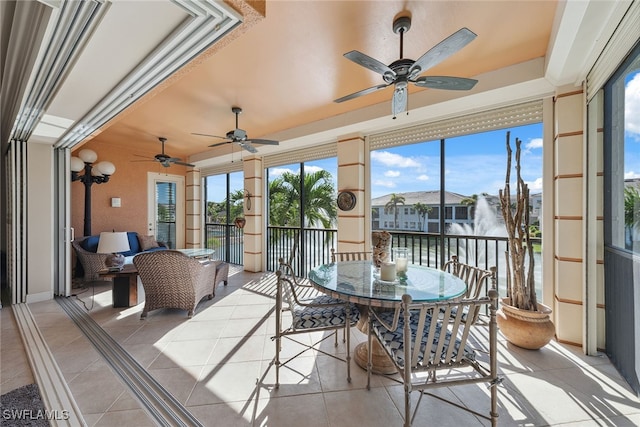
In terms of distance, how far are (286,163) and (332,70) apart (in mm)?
2627

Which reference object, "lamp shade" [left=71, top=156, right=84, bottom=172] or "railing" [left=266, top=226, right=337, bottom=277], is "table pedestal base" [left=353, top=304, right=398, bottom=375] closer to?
"railing" [left=266, top=226, right=337, bottom=277]

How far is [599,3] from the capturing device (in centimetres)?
146

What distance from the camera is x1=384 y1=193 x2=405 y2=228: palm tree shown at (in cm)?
395

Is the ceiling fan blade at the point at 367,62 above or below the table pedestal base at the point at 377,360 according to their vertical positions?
above

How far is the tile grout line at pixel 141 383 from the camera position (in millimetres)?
1578

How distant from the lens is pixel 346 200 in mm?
3990

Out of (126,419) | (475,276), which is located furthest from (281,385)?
(475,276)

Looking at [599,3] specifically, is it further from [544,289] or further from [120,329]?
[120,329]

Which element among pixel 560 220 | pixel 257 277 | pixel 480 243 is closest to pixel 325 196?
pixel 257 277

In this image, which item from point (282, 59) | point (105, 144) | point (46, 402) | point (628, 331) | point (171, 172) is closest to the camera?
point (46, 402)

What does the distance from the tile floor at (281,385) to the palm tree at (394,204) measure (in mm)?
1801

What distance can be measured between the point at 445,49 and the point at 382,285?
158 centimetres

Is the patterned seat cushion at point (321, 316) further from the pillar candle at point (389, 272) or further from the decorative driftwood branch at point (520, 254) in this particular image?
the decorative driftwood branch at point (520, 254)

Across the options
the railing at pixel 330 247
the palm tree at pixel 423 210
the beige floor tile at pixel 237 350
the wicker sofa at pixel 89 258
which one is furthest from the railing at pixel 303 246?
the wicker sofa at pixel 89 258
